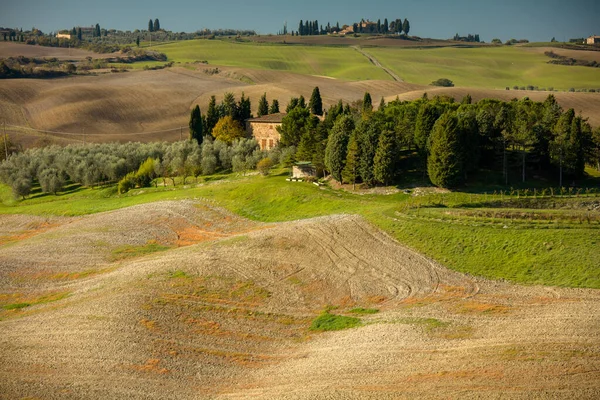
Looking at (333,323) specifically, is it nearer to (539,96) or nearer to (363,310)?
(363,310)

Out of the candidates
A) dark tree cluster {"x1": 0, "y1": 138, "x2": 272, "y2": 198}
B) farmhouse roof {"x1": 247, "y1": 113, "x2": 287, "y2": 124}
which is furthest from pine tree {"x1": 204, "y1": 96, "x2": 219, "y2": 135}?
dark tree cluster {"x1": 0, "y1": 138, "x2": 272, "y2": 198}

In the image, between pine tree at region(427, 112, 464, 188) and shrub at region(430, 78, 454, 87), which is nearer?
pine tree at region(427, 112, 464, 188)

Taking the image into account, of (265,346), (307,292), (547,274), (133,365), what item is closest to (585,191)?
(547,274)

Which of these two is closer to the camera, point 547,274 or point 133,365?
point 133,365

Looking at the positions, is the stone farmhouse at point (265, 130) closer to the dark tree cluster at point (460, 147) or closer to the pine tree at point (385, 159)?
the dark tree cluster at point (460, 147)

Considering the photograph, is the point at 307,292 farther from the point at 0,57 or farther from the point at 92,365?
the point at 0,57

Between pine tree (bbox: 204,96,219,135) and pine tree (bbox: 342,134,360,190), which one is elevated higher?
pine tree (bbox: 204,96,219,135)

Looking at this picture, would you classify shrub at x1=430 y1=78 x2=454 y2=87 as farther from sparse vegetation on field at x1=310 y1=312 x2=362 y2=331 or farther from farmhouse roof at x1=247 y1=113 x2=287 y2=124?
sparse vegetation on field at x1=310 y1=312 x2=362 y2=331
